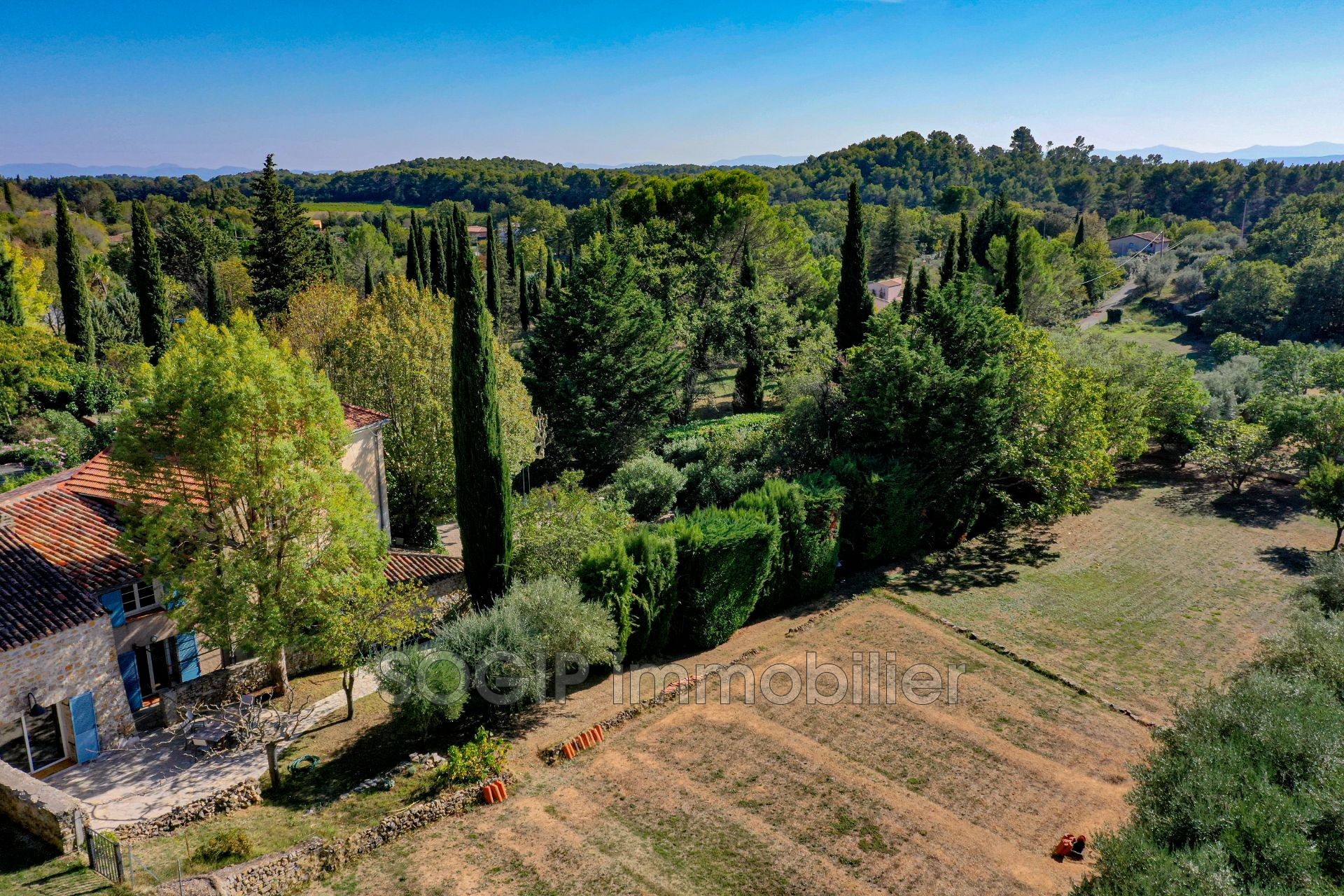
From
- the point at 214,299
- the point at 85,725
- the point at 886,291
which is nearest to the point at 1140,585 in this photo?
the point at 85,725

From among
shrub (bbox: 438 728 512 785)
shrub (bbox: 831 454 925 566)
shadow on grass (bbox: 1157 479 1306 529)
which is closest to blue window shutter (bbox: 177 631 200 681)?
shrub (bbox: 438 728 512 785)

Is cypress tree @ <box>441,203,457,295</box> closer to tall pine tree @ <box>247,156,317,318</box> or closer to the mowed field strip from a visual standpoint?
tall pine tree @ <box>247,156,317,318</box>

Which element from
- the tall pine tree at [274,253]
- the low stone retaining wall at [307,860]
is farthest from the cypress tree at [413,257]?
the low stone retaining wall at [307,860]

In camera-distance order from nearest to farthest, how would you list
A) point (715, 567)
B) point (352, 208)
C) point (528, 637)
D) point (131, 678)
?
point (131, 678) < point (528, 637) < point (715, 567) < point (352, 208)

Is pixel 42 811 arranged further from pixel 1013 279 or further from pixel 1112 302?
pixel 1112 302

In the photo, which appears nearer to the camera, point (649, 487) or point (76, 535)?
point (76, 535)

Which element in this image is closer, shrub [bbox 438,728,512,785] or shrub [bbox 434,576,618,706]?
shrub [bbox 438,728,512,785]
